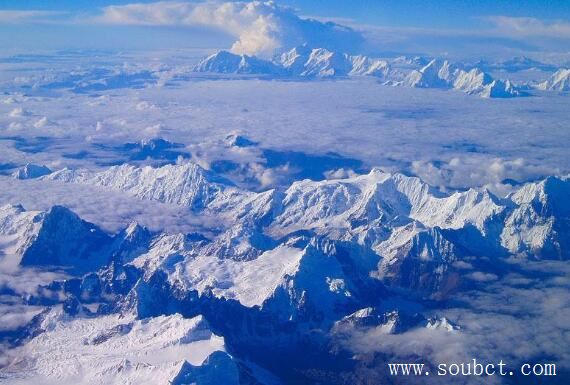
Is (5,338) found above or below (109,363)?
below

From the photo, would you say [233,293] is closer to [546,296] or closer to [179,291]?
[179,291]

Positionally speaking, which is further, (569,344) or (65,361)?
(569,344)

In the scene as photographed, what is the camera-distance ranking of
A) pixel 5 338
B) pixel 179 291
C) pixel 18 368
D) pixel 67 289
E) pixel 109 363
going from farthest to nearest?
pixel 67 289, pixel 179 291, pixel 5 338, pixel 18 368, pixel 109 363

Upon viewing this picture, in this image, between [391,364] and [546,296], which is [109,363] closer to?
[391,364]

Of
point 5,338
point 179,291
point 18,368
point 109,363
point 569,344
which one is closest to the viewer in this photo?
point 109,363

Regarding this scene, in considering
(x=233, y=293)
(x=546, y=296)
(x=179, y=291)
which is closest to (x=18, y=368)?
(x=179, y=291)

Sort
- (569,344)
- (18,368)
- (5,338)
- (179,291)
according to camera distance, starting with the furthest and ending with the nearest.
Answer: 1. (179,291)
2. (5,338)
3. (569,344)
4. (18,368)

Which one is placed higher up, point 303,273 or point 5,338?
point 303,273

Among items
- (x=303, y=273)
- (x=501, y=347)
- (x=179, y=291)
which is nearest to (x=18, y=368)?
(x=179, y=291)

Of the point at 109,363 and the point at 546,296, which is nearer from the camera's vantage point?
the point at 109,363
